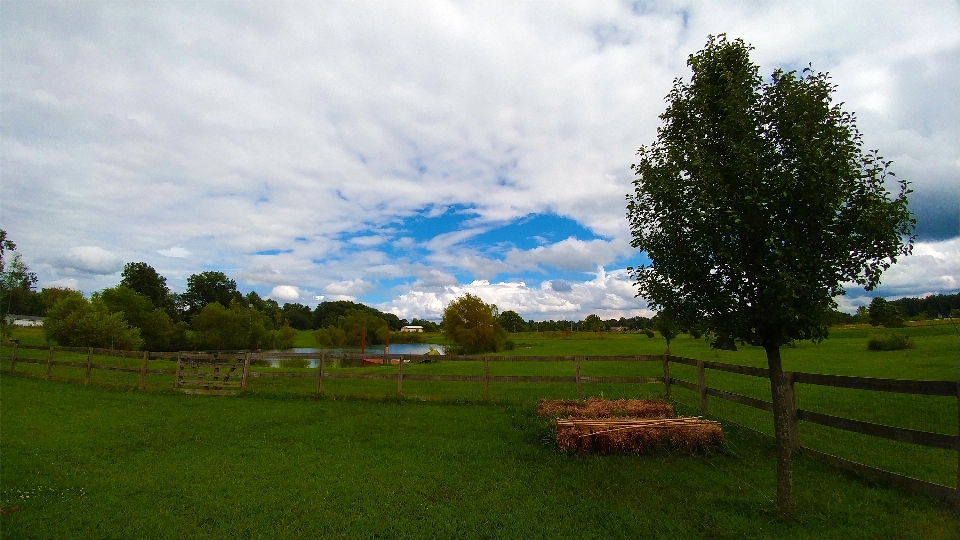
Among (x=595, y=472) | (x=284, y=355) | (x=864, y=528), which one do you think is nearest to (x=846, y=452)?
(x=864, y=528)

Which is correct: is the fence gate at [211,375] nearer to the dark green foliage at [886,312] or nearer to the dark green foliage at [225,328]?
the dark green foliage at [886,312]

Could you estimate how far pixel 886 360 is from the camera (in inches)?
853

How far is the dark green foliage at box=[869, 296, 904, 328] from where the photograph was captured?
36531 mm

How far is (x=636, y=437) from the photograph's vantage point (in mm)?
7590

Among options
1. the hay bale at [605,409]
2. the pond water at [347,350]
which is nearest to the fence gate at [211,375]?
the hay bale at [605,409]

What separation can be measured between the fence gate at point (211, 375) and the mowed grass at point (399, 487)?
180 inches

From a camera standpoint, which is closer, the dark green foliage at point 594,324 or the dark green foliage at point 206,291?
the dark green foliage at point 206,291

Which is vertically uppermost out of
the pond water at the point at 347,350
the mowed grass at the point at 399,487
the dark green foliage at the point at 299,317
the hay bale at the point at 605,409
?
the dark green foliage at the point at 299,317

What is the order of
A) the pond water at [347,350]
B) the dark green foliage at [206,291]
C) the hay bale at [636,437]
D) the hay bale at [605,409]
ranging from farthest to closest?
the dark green foliage at [206,291]
the pond water at [347,350]
the hay bale at [605,409]
the hay bale at [636,437]

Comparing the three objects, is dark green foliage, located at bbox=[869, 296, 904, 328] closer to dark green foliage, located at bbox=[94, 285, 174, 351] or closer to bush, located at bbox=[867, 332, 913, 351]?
bush, located at bbox=[867, 332, 913, 351]

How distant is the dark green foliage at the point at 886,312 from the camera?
36531 mm

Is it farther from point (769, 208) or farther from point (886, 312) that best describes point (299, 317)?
point (769, 208)

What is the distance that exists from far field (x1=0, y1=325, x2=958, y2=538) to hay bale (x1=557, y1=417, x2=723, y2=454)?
0.79 ft

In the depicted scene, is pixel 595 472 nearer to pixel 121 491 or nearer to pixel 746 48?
pixel 746 48
